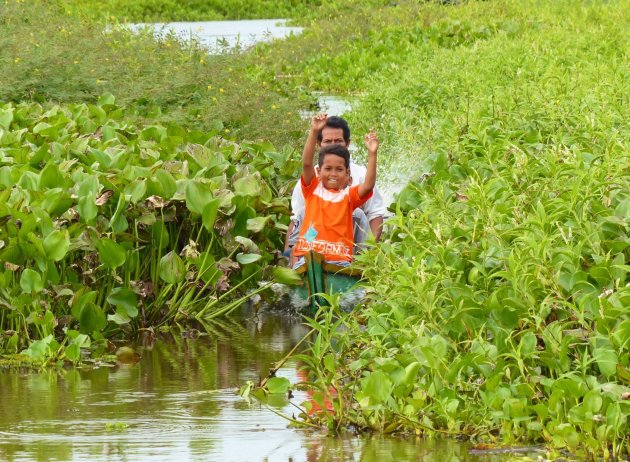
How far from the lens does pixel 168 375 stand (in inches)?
240

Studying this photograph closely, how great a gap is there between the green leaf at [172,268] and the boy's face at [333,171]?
40.8 inches

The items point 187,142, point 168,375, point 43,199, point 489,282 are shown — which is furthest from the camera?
point 187,142

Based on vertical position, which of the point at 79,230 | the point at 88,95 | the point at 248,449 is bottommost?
the point at 248,449

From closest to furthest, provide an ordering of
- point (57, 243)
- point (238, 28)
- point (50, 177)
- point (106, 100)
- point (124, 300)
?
point (57, 243) < point (124, 300) < point (50, 177) < point (106, 100) < point (238, 28)

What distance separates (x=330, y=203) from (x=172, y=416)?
231cm

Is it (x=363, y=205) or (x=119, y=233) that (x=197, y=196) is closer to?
(x=119, y=233)

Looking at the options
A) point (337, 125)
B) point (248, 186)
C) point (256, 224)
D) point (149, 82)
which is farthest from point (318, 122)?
point (149, 82)

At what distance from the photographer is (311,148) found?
7242 mm

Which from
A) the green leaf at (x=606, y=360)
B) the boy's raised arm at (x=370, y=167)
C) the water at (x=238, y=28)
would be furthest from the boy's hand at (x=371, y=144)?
the water at (x=238, y=28)

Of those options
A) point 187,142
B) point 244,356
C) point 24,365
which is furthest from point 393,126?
point 24,365

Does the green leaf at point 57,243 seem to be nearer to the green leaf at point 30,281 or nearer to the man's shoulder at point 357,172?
the green leaf at point 30,281

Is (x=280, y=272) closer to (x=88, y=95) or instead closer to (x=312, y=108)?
(x=88, y=95)

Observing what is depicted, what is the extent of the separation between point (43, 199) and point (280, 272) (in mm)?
1372

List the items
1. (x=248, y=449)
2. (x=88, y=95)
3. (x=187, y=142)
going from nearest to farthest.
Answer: (x=248, y=449) → (x=187, y=142) → (x=88, y=95)
